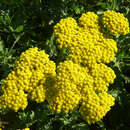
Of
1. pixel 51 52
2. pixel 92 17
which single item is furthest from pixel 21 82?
pixel 92 17

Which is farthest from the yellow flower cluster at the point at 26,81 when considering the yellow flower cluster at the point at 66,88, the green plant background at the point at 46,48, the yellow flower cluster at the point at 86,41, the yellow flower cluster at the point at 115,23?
the yellow flower cluster at the point at 115,23

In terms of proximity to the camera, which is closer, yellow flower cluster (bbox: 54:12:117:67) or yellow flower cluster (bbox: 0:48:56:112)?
yellow flower cluster (bbox: 0:48:56:112)

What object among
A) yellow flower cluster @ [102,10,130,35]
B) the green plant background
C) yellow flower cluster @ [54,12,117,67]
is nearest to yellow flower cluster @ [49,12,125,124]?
yellow flower cluster @ [54,12,117,67]

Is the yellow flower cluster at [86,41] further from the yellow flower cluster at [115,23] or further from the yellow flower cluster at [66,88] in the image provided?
the yellow flower cluster at [66,88]

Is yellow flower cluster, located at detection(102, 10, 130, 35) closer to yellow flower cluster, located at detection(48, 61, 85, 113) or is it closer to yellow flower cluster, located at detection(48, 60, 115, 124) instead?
yellow flower cluster, located at detection(48, 60, 115, 124)

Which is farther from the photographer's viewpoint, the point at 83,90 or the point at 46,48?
the point at 46,48

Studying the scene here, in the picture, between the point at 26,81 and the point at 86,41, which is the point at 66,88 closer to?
the point at 26,81

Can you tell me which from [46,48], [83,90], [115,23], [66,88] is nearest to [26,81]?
[66,88]

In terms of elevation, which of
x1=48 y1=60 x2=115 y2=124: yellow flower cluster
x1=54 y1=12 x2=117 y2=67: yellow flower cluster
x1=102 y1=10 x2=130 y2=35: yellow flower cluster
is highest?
x1=102 y1=10 x2=130 y2=35: yellow flower cluster
